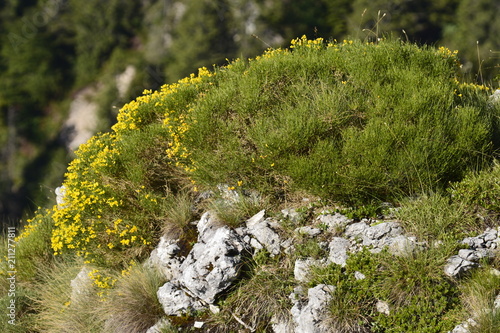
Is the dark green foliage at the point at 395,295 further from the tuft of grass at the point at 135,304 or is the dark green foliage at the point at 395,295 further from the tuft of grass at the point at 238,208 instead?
the tuft of grass at the point at 135,304

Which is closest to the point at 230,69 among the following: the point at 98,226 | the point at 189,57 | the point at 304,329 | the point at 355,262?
the point at 98,226

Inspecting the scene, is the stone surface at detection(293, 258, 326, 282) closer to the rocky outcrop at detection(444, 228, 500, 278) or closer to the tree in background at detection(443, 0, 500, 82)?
the rocky outcrop at detection(444, 228, 500, 278)

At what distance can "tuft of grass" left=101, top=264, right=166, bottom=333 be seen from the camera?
16.5 feet

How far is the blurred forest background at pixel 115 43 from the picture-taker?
4347 centimetres

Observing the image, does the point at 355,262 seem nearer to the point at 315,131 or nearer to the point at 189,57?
the point at 315,131

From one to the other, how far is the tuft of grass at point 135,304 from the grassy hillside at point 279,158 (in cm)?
3

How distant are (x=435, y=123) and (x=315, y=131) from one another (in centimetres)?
141

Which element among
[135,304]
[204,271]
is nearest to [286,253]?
[204,271]

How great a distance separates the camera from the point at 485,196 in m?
4.81

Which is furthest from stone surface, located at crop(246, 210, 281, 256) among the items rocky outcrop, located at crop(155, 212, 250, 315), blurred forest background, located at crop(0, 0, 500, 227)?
blurred forest background, located at crop(0, 0, 500, 227)

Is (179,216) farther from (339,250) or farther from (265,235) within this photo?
(339,250)

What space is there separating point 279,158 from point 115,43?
200 feet

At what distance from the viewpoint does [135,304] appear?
5.13m

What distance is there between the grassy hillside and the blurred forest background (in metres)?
33.4
